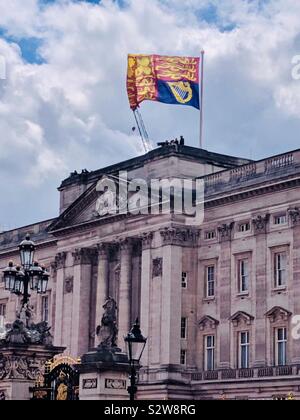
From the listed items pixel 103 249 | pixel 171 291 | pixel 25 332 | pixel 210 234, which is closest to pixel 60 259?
pixel 103 249

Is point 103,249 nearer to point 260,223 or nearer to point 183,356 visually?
point 183,356

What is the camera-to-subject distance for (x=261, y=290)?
208ft

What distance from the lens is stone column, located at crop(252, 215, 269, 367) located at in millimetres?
62750

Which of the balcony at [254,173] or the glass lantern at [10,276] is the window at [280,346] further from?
the glass lantern at [10,276]

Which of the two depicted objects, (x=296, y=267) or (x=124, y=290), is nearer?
(x=296, y=267)

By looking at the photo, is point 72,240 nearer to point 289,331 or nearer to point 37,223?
point 37,223

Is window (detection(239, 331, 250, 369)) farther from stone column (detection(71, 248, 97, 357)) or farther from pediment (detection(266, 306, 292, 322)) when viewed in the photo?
stone column (detection(71, 248, 97, 357))

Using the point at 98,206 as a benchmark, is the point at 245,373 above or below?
below

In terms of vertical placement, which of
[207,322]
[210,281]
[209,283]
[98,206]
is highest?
[98,206]

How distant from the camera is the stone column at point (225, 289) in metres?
65.6

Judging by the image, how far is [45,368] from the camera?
28328mm

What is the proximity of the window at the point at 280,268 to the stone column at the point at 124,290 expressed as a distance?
12794 mm

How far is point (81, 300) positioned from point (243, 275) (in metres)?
15.6

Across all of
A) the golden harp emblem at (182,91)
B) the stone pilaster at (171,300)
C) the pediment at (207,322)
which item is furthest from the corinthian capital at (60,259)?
the golden harp emblem at (182,91)
